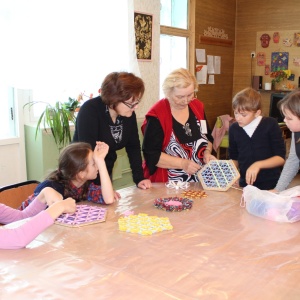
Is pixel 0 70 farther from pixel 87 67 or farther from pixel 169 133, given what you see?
pixel 169 133

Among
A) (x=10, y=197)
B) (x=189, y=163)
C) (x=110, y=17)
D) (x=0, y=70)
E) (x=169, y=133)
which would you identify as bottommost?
(x=10, y=197)

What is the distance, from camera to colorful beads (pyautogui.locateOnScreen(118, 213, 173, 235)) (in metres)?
1.50

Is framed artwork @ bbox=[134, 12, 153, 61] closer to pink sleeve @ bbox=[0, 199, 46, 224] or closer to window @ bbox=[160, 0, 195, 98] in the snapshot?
window @ bbox=[160, 0, 195, 98]

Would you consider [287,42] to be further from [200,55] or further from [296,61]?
[200,55]

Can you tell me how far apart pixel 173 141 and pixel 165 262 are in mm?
1175

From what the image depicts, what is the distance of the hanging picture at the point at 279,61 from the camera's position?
546 cm

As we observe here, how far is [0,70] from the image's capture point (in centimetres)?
302

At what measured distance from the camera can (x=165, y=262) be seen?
1245mm

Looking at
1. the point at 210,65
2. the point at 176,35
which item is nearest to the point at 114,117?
the point at 176,35

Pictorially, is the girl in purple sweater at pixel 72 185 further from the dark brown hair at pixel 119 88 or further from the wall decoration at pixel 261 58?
the wall decoration at pixel 261 58

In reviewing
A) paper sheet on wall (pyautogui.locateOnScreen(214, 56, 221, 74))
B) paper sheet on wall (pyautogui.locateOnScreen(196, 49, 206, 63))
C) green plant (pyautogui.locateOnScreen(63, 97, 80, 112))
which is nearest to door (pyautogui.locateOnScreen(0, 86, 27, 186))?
green plant (pyautogui.locateOnScreen(63, 97, 80, 112))

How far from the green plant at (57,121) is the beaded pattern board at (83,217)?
166cm

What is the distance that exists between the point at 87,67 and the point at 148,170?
5.79 ft

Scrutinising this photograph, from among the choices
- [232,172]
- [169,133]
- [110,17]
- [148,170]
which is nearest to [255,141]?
[232,172]
